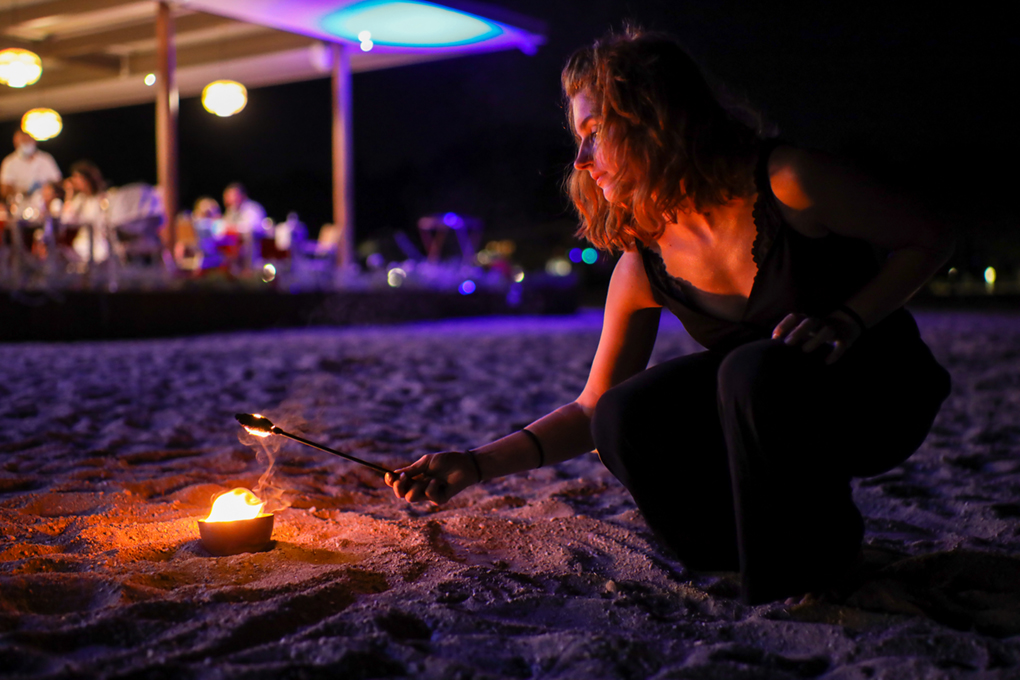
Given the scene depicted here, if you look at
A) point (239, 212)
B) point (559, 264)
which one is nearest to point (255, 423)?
point (239, 212)

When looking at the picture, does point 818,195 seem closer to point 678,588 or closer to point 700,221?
point 700,221

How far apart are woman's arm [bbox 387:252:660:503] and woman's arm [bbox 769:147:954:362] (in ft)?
1.24

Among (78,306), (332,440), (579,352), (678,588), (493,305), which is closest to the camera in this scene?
(678,588)

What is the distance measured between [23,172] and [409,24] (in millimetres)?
4653

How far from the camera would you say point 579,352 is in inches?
232

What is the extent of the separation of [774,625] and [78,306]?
22.2 ft

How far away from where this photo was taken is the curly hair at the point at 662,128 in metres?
1.44

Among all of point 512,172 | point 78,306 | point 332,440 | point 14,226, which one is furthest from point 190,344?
point 512,172

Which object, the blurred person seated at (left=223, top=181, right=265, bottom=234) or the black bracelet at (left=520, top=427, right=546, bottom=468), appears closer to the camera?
the black bracelet at (left=520, top=427, right=546, bottom=468)

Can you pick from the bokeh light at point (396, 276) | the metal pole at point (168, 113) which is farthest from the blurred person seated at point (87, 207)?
the bokeh light at point (396, 276)

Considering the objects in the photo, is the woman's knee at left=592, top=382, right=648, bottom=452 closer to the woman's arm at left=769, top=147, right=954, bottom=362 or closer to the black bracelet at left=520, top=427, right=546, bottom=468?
the black bracelet at left=520, top=427, right=546, bottom=468

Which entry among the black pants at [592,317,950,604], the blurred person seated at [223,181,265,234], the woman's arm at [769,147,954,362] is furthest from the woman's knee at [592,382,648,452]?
the blurred person seated at [223,181,265,234]

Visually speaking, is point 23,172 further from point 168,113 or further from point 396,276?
point 396,276

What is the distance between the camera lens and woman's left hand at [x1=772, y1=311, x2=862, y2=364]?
4.23 ft
